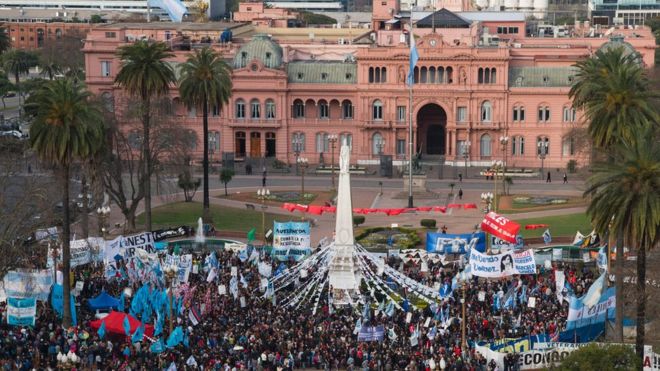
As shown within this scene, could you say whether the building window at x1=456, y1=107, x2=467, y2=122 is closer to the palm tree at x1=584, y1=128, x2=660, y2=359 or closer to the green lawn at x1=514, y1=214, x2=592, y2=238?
the green lawn at x1=514, y1=214, x2=592, y2=238

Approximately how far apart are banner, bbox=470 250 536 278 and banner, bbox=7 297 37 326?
83.3 feet

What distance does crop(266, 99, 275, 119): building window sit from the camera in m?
152

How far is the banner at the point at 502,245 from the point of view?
309ft

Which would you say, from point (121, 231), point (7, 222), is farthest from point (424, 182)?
point (7, 222)

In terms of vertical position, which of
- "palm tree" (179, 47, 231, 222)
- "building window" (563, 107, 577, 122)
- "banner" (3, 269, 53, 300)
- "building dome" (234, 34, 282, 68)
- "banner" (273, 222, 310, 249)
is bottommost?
"banner" (3, 269, 53, 300)

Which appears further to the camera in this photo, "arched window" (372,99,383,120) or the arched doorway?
the arched doorway

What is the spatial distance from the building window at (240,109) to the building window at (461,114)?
892 inches

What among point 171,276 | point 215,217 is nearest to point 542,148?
point 215,217

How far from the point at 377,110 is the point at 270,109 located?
37.4 feet

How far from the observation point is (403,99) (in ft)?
493

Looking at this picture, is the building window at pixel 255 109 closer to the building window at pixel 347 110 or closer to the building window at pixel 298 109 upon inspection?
the building window at pixel 298 109

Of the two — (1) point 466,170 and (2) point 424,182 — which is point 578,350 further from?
(1) point 466,170

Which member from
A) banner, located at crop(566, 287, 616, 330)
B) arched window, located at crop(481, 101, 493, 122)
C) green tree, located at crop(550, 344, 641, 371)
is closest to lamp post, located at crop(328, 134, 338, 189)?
arched window, located at crop(481, 101, 493, 122)

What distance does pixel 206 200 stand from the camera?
378 ft
